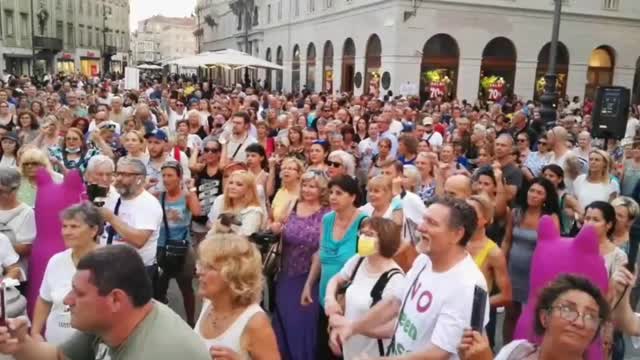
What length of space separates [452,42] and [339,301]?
2508 centimetres

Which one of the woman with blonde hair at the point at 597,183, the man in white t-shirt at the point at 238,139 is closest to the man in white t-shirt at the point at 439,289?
the woman with blonde hair at the point at 597,183

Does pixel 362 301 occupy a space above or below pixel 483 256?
below

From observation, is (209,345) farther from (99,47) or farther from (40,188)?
(99,47)

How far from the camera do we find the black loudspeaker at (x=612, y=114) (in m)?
10.5

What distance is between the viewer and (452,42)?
27141 millimetres

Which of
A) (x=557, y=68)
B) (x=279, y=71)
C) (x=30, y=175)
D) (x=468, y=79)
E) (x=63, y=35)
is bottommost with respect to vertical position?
(x=30, y=175)

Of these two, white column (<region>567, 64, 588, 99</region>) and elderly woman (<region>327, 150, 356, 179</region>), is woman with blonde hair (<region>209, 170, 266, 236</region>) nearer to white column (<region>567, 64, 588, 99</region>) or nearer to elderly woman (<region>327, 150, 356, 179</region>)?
elderly woman (<region>327, 150, 356, 179</region>)

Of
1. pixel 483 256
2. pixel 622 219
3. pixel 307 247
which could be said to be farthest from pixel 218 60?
pixel 483 256

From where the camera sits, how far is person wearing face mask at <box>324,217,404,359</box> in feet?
11.5

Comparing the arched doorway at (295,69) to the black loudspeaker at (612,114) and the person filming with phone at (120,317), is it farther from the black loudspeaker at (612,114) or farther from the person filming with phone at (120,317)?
the person filming with phone at (120,317)

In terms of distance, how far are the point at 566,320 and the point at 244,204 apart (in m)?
3.22

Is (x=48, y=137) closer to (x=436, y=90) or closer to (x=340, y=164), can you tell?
(x=340, y=164)

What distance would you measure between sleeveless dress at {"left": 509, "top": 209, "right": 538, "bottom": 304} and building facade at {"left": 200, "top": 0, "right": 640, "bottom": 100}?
62.6ft

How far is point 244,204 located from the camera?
5.03 m
